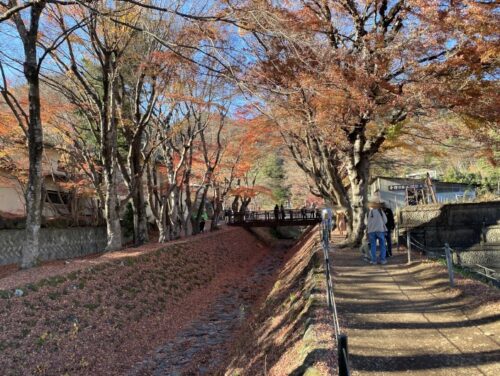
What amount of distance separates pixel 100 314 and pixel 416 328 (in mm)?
6838

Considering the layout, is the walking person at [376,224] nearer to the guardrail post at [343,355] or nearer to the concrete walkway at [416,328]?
the concrete walkway at [416,328]

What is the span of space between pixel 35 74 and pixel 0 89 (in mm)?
2214

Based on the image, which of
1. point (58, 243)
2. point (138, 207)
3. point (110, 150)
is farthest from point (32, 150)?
point (58, 243)

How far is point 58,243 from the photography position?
22.5 metres

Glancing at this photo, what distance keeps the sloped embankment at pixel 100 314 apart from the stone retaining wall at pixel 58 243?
890 centimetres

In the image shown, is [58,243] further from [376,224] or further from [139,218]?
[376,224]

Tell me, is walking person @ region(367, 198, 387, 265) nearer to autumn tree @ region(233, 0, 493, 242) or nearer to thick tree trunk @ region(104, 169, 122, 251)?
autumn tree @ region(233, 0, 493, 242)

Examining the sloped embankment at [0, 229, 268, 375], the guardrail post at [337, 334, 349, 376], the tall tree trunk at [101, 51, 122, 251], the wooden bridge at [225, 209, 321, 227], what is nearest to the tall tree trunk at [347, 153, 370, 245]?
the sloped embankment at [0, 229, 268, 375]

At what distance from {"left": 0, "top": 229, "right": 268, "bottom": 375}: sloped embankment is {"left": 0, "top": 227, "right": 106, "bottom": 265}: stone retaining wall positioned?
8896 mm

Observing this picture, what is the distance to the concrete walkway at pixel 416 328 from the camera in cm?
461

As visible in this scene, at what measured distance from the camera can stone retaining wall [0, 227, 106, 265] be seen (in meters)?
19.7

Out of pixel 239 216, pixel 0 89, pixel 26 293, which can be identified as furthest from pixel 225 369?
pixel 239 216

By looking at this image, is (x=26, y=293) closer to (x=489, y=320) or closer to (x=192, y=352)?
(x=192, y=352)

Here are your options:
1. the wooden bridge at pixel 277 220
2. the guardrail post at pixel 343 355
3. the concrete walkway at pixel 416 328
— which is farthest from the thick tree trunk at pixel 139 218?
the wooden bridge at pixel 277 220
